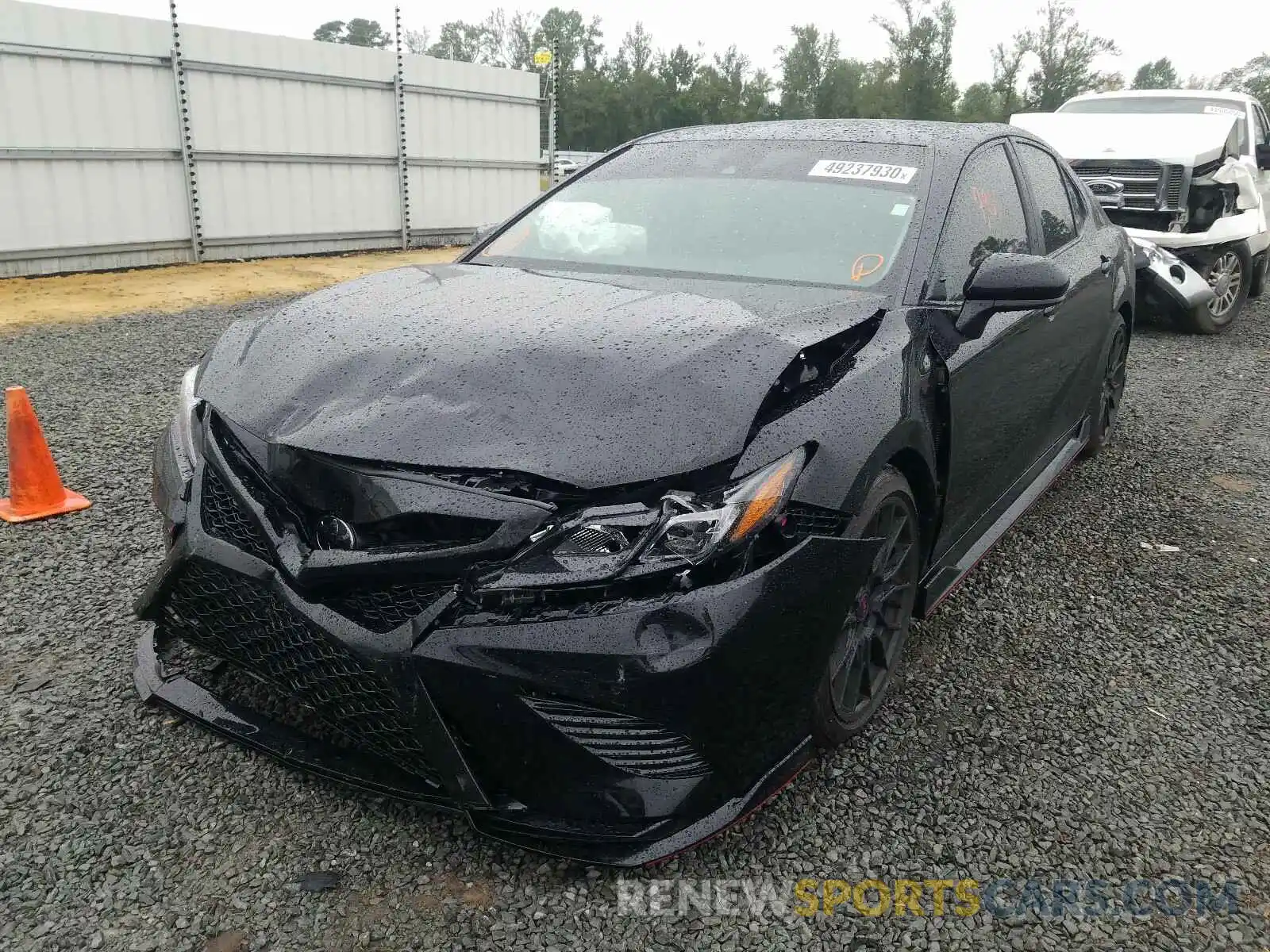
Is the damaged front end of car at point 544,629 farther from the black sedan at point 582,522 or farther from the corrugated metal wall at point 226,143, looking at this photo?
the corrugated metal wall at point 226,143

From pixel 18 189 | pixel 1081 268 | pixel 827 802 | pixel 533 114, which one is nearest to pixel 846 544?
pixel 827 802

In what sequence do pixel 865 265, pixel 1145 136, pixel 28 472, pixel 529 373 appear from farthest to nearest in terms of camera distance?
pixel 1145 136
pixel 28 472
pixel 865 265
pixel 529 373

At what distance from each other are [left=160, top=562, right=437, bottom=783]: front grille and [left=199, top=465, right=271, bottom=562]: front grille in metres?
0.07

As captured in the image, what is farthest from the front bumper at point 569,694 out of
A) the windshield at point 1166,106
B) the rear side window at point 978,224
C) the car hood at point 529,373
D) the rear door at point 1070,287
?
the windshield at point 1166,106

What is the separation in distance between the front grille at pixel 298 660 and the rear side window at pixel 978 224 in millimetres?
1827

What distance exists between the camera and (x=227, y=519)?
7.14ft

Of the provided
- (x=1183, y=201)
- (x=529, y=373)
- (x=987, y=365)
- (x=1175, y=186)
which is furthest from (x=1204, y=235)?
(x=529, y=373)

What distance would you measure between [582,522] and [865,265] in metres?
1.42

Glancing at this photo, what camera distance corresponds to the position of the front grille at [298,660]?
6.35ft

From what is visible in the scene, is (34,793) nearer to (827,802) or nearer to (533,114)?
(827,802)

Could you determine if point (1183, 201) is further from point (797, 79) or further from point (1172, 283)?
point (797, 79)

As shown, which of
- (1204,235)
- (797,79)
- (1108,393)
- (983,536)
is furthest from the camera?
(797,79)

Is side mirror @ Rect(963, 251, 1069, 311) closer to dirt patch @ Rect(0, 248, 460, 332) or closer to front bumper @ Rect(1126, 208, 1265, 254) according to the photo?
dirt patch @ Rect(0, 248, 460, 332)

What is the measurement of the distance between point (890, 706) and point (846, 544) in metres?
0.90
